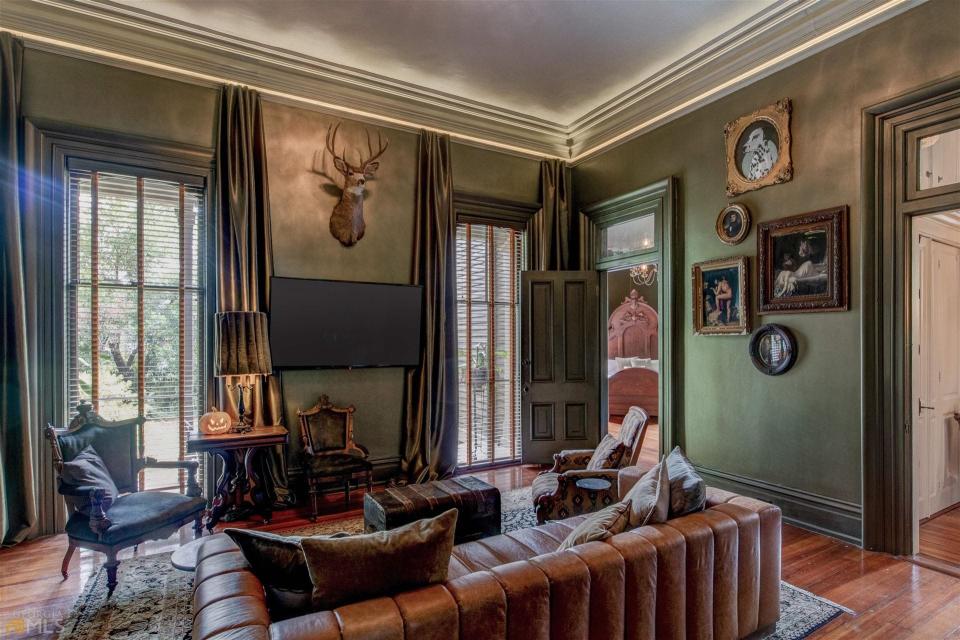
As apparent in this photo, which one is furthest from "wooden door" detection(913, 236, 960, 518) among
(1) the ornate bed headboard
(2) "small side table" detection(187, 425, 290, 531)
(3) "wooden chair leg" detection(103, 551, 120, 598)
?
(1) the ornate bed headboard

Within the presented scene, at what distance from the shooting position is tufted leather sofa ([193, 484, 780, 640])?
4.75 feet

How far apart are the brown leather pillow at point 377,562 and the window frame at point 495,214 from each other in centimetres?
363

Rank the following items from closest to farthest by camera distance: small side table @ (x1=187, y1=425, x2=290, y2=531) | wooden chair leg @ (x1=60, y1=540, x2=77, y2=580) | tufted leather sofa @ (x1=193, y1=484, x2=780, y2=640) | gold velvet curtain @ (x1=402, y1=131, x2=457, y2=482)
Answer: tufted leather sofa @ (x1=193, y1=484, x2=780, y2=640) → wooden chair leg @ (x1=60, y1=540, x2=77, y2=580) → small side table @ (x1=187, y1=425, x2=290, y2=531) → gold velvet curtain @ (x1=402, y1=131, x2=457, y2=482)

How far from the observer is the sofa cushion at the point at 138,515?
278 cm

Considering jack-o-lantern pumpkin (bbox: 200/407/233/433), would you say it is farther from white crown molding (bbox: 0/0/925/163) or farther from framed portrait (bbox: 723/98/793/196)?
framed portrait (bbox: 723/98/793/196)

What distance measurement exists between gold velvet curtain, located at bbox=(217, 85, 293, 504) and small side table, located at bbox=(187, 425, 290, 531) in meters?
0.24

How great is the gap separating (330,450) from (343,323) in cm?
115

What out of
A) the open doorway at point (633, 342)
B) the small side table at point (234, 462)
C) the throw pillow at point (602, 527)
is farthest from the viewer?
the open doorway at point (633, 342)

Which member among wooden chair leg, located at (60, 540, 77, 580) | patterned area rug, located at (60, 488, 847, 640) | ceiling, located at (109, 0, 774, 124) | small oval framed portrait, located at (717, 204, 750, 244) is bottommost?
patterned area rug, located at (60, 488, 847, 640)

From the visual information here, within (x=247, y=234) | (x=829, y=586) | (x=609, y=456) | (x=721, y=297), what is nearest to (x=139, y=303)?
(x=247, y=234)

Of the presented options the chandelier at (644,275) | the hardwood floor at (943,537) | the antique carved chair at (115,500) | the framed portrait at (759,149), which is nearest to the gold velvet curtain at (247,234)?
the antique carved chair at (115,500)

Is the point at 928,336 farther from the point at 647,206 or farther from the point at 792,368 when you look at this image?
the point at 647,206

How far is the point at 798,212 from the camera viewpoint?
3781 mm

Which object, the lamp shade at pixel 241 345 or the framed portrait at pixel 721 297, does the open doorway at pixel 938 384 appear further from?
the lamp shade at pixel 241 345
